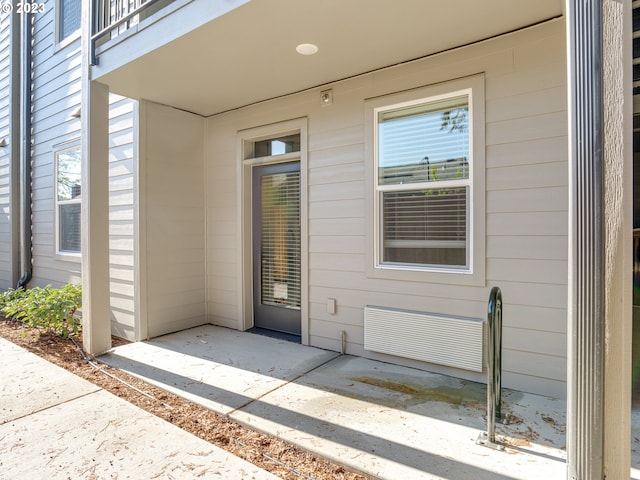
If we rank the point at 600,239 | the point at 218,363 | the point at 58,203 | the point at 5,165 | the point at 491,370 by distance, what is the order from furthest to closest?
the point at 5,165
the point at 58,203
the point at 218,363
the point at 491,370
the point at 600,239

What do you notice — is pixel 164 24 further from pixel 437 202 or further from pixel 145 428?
pixel 145 428

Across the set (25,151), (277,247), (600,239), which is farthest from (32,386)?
(25,151)

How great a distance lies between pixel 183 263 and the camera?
4.55 metres

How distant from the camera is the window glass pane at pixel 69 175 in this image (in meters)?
5.38

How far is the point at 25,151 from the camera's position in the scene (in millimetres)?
6086

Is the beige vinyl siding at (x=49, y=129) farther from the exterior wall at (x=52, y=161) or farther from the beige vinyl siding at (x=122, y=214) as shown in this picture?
the beige vinyl siding at (x=122, y=214)

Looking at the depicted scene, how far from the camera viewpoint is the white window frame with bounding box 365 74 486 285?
9.67ft

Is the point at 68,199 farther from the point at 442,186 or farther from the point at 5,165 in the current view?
the point at 442,186

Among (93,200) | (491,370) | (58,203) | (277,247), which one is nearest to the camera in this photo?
(491,370)

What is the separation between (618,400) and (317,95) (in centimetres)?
337

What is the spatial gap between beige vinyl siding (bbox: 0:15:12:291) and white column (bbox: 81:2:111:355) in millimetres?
3868

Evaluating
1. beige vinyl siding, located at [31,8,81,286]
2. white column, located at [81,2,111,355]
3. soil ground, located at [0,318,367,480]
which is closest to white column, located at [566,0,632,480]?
soil ground, located at [0,318,367,480]

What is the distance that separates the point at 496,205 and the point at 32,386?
3859 millimetres

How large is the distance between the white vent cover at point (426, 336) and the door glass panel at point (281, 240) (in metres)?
1.14
